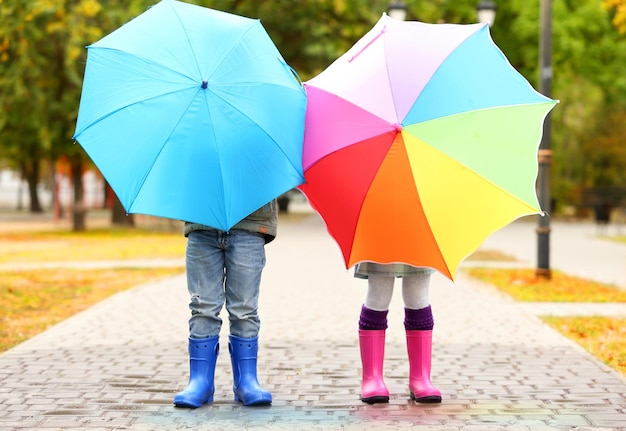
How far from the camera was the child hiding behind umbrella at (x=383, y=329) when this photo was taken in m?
5.35

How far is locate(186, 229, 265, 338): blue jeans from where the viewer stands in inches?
204

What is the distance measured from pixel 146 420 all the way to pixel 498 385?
225 cm

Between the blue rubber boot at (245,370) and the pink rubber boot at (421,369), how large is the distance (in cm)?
84

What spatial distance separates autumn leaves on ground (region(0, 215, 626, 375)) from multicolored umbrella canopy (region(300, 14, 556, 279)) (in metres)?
2.31

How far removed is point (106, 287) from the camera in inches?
448

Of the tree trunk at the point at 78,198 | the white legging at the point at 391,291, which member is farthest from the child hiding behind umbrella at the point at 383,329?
the tree trunk at the point at 78,198

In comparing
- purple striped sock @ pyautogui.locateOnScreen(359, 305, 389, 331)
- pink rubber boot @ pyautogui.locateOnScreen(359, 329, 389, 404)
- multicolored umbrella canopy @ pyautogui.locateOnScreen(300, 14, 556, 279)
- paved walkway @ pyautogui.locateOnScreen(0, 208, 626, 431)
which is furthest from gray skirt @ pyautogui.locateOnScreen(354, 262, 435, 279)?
paved walkway @ pyautogui.locateOnScreen(0, 208, 626, 431)

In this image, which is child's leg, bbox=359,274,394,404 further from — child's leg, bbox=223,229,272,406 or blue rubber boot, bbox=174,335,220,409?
blue rubber boot, bbox=174,335,220,409

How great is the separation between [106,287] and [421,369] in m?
6.74

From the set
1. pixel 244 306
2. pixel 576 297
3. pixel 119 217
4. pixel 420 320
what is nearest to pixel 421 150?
pixel 420 320

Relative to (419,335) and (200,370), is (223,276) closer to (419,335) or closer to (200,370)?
(200,370)

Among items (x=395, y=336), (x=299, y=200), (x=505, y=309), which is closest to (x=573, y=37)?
(x=505, y=309)

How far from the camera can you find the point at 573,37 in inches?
1146

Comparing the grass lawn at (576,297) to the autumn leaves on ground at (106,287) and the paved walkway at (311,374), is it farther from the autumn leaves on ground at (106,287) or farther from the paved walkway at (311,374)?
the paved walkway at (311,374)
